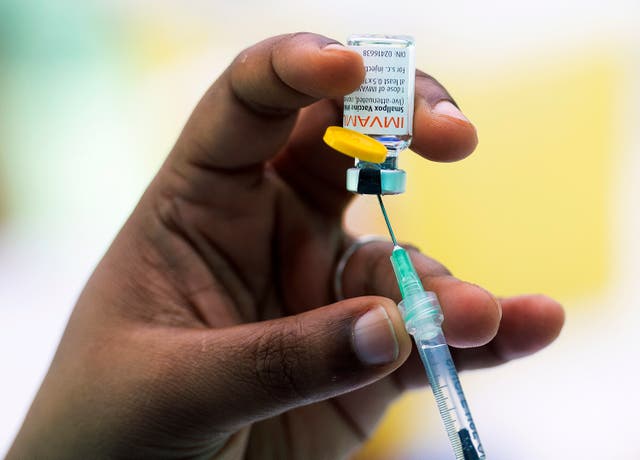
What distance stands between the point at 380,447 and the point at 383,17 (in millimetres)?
1286

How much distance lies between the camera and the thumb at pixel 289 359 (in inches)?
26.7

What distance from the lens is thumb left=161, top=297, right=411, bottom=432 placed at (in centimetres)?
68

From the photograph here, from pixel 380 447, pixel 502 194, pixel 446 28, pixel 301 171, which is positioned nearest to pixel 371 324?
pixel 301 171

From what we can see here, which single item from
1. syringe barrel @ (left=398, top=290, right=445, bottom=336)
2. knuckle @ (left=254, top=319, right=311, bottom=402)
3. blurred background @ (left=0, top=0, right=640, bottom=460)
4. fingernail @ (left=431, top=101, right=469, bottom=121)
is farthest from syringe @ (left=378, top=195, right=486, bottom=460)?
blurred background @ (left=0, top=0, right=640, bottom=460)

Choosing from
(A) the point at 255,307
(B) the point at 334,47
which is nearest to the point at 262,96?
(B) the point at 334,47

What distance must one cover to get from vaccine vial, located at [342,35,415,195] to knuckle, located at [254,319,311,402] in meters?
0.20

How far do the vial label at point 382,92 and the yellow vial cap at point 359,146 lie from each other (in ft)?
0.11

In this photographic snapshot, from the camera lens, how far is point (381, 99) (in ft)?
2.49

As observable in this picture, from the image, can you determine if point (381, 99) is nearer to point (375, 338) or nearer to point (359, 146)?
point (359, 146)

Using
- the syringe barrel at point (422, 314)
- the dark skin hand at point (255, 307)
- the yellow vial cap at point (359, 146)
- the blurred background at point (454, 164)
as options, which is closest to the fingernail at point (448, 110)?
the dark skin hand at point (255, 307)

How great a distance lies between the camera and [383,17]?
6.45ft

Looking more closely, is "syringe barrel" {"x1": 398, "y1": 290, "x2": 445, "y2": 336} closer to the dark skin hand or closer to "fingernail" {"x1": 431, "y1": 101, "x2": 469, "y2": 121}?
the dark skin hand

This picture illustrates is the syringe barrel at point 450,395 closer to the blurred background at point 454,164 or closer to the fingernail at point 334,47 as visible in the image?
the fingernail at point 334,47

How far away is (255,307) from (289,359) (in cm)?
46
